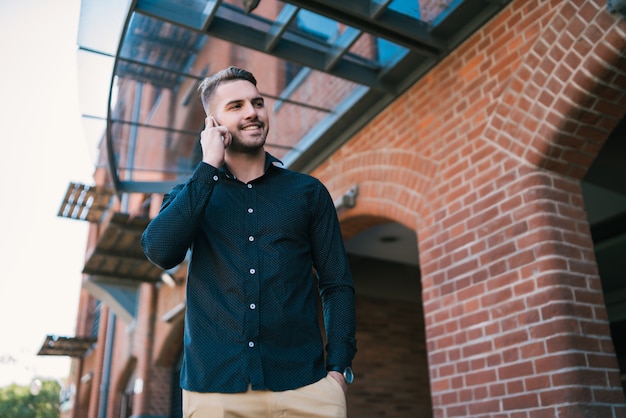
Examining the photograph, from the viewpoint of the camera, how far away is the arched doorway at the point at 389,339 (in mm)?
8445

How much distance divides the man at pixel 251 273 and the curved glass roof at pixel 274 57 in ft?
7.83

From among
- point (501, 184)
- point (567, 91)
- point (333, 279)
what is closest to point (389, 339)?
point (501, 184)

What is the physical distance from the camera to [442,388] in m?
4.47

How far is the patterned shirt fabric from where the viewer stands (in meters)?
1.71

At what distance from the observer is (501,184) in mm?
4180

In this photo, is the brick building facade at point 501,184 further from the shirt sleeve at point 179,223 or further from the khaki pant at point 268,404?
the shirt sleeve at point 179,223

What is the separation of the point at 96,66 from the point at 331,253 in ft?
12.9

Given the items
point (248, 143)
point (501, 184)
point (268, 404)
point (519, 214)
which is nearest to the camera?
point (268, 404)

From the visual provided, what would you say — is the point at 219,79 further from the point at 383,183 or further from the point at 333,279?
the point at 383,183

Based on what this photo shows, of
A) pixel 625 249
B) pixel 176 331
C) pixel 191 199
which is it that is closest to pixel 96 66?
pixel 191 199

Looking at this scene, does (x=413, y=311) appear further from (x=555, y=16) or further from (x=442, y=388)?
(x=555, y=16)

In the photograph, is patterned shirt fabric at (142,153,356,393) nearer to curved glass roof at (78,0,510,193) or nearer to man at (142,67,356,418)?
man at (142,67,356,418)

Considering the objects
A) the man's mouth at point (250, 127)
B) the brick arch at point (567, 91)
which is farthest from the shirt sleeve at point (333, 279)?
the brick arch at point (567, 91)

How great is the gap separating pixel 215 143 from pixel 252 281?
430 millimetres
